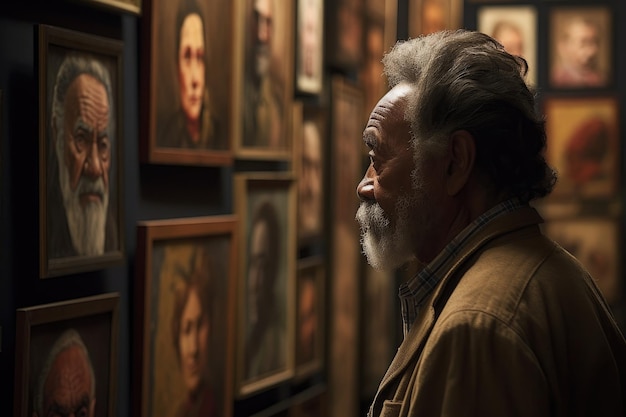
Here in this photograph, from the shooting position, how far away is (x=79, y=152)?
3902mm

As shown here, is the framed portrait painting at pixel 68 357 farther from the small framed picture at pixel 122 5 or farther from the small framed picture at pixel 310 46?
the small framed picture at pixel 310 46

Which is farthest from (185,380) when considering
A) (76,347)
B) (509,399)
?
(509,399)

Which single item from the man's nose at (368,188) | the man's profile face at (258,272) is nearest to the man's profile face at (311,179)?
the man's profile face at (258,272)

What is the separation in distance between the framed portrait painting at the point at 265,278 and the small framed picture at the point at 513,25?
5.15 m

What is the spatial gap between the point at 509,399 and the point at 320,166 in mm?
4273

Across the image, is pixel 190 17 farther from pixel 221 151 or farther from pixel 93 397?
pixel 93 397

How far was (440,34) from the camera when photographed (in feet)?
12.0

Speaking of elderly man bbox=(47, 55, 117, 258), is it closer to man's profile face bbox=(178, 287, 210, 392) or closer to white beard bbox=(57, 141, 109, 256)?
white beard bbox=(57, 141, 109, 256)

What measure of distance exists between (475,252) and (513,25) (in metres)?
7.92

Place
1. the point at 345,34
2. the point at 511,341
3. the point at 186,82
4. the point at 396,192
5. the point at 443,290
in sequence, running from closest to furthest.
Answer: the point at 511,341 → the point at 443,290 → the point at 396,192 → the point at 186,82 → the point at 345,34

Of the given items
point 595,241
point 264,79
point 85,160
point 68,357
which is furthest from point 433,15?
point 68,357

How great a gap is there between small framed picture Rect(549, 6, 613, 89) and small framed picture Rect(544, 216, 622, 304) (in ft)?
4.39

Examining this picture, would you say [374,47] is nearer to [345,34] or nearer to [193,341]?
[345,34]

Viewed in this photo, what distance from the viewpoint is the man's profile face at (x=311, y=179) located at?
6.64 metres
